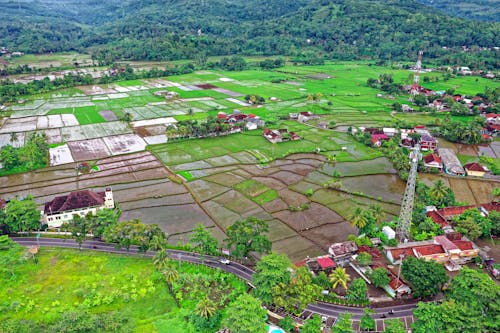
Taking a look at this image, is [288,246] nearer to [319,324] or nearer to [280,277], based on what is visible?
[280,277]

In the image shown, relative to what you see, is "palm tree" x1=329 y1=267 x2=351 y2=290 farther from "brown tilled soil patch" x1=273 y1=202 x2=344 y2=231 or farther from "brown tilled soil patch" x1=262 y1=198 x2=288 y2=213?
"brown tilled soil patch" x1=262 y1=198 x2=288 y2=213

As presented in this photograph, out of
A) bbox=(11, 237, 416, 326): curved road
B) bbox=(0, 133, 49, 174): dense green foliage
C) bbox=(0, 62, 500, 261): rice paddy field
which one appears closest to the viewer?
bbox=(11, 237, 416, 326): curved road

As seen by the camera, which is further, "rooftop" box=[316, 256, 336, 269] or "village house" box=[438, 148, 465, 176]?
"village house" box=[438, 148, 465, 176]

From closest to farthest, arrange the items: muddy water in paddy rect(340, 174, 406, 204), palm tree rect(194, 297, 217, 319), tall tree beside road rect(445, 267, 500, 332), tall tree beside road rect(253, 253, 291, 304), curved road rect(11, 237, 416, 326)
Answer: tall tree beside road rect(445, 267, 500, 332) < palm tree rect(194, 297, 217, 319) < tall tree beside road rect(253, 253, 291, 304) < curved road rect(11, 237, 416, 326) < muddy water in paddy rect(340, 174, 406, 204)

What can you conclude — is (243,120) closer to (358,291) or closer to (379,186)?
(379,186)

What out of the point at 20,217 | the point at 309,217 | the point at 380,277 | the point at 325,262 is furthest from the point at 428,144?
the point at 20,217

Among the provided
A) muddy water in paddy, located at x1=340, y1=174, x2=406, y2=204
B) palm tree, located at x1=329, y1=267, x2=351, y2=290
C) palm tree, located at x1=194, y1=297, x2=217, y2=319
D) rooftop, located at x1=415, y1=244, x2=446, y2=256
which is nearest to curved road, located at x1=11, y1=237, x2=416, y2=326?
palm tree, located at x1=329, y1=267, x2=351, y2=290
